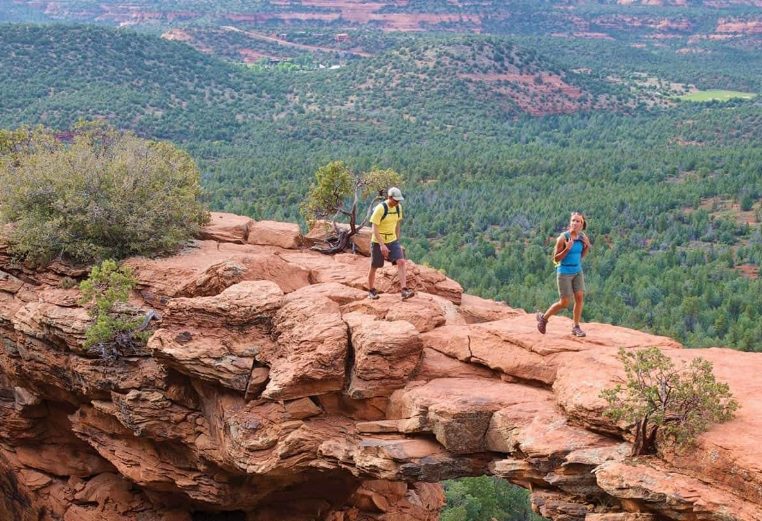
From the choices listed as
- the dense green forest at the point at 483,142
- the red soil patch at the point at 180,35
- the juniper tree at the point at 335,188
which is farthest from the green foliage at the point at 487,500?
the red soil patch at the point at 180,35

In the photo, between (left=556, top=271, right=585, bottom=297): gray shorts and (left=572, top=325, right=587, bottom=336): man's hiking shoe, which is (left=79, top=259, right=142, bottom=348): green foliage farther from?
(left=572, top=325, right=587, bottom=336): man's hiking shoe

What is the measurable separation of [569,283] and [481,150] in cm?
6686

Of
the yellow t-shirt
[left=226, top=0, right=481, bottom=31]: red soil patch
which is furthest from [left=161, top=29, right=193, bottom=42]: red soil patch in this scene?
the yellow t-shirt

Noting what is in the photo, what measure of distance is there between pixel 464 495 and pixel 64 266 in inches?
625

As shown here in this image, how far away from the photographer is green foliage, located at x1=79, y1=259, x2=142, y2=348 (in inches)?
739

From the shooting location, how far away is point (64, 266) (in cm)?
2102

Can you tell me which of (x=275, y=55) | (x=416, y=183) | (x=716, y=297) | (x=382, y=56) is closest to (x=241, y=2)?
(x=275, y=55)

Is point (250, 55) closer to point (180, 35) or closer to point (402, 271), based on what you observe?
point (180, 35)

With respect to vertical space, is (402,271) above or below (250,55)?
above

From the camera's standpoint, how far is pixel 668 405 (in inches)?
520

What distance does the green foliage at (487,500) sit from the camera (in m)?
29.8

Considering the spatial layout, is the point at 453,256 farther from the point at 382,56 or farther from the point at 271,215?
the point at 382,56

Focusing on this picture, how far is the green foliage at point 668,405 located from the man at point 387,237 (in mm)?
5736

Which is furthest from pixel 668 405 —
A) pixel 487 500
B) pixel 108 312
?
pixel 487 500
